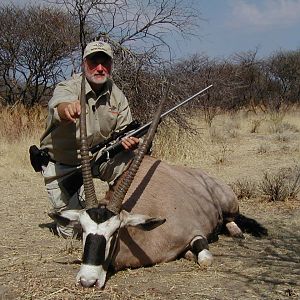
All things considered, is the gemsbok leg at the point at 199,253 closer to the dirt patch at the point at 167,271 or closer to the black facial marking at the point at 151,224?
the dirt patch at the point at 167,271

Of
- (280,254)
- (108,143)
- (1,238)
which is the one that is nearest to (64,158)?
(108,143)

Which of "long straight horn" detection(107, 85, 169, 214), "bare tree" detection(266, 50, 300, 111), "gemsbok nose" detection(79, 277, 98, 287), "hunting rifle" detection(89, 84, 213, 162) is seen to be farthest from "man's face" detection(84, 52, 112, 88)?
"bare tree" detection(266, 50, 300, 111)

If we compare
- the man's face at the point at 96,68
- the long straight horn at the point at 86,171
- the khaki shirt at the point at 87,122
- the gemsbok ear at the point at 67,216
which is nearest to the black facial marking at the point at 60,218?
the gemsbok ear at the point at 67,216

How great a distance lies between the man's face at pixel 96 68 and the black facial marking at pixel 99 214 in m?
1.54

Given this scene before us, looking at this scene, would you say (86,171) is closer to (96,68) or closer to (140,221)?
(140,221)

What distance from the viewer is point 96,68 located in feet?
16.4

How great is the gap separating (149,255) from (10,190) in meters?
3.74

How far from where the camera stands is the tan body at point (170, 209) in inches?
161

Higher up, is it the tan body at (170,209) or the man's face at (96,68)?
the man's face at (96,68)

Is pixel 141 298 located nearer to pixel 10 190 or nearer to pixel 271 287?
pixel 271 287

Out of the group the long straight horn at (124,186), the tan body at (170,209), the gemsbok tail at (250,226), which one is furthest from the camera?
the gemsbok tail at (250,226)

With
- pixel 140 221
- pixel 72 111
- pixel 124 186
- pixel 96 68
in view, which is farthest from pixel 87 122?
pixel 140 221

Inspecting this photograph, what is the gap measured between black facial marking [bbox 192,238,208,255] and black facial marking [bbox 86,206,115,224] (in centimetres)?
81

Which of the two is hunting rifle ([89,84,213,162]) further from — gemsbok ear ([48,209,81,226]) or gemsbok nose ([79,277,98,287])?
gemsbok nose ([79,277,98,287])
